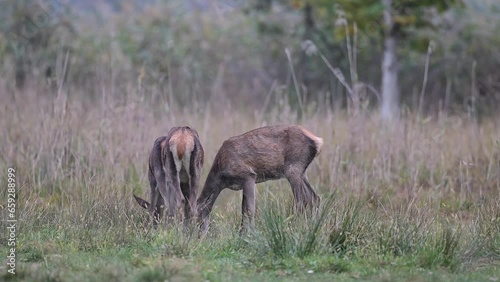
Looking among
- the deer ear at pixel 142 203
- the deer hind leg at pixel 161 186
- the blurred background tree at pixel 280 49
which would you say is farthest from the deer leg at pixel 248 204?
the blurred background tree at pixel 280 49

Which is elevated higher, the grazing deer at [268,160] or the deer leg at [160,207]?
the grazing deer at [268,160]

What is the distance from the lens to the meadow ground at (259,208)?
7.43 m

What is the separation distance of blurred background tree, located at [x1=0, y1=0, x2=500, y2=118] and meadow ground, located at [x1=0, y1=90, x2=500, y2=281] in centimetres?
529

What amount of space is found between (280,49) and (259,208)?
14459 mm

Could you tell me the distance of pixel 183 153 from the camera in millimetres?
8633

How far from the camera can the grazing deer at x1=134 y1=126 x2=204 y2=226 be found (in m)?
8.66

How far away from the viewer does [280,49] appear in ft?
74.7

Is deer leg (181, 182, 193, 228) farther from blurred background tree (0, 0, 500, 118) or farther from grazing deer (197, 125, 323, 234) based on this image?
blurred background tree (0, 0, 500, 118)

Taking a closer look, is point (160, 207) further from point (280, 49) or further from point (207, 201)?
point (280, 49)

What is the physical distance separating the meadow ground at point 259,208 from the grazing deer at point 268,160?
0.27m

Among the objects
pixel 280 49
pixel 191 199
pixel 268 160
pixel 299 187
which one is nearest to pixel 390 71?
pixel 280 49

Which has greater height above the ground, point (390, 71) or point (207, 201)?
point (390, 71)

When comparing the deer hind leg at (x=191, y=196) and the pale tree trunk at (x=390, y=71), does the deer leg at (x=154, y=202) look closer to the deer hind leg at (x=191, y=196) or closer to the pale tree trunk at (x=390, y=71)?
the deer hind leg at (x=191, y=196)

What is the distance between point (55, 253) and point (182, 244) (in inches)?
45.7
